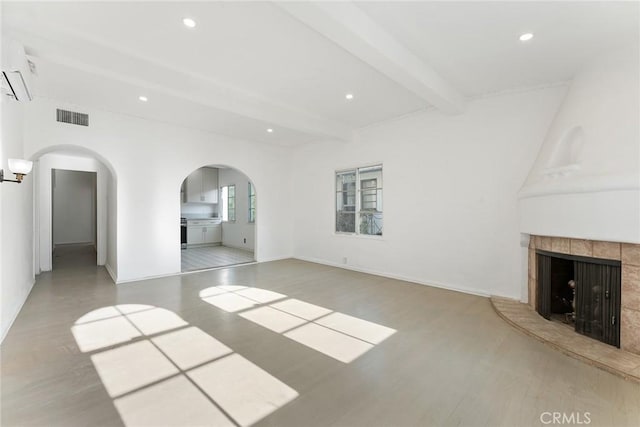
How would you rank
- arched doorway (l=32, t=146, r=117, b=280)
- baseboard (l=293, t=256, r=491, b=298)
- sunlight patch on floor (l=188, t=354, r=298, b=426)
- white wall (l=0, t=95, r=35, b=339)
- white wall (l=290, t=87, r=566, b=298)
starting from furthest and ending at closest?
arched doorway (l=32, t=146, r=117, b=280)
baseboard (l=293, t=256, r=491, b=298)
white wall (l=290, t=87, r=566, b=298)
white wall (l=0, t=95, r=35, b=339)
sunlight patch on floor (l=188, t=354, r=298, b=426)

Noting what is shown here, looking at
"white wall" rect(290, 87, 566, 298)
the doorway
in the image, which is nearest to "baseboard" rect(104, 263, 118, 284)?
"white wall" rect(290, 87, 566, 298)

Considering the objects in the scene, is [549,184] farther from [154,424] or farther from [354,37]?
[154,424]

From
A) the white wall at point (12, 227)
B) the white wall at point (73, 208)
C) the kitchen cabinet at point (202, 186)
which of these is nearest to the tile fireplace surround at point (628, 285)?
the white wall at point (12, 227)

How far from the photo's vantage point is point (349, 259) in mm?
6203

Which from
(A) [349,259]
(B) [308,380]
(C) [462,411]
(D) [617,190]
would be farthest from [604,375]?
(A) [349,259]

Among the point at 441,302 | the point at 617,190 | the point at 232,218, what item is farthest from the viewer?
the point at 232,218

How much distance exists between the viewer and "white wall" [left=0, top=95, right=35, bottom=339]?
2832 millimetres

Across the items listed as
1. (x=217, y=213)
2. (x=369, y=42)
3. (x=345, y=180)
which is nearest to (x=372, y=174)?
(x=345, y=180)

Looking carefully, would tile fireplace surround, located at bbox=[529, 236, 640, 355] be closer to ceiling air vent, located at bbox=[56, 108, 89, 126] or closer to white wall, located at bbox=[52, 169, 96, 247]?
ceiling air vent, located at bbox=[56, 108, 89, 126]

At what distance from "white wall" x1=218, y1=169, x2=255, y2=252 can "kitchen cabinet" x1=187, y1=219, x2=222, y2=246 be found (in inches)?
8.4

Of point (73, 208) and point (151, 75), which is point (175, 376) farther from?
point (73, 208)

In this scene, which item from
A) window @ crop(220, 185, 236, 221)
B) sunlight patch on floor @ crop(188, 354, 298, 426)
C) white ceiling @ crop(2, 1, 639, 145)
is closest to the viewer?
sunlight patch on floor @ crop(188, 354, 298, 426)

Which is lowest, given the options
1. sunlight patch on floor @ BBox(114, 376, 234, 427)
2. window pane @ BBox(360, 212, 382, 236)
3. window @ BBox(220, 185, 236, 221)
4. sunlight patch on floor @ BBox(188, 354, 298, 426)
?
sunlight patch on floor @ BBox(188, 354, 298, 426)

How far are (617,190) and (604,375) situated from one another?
5.17 feet
